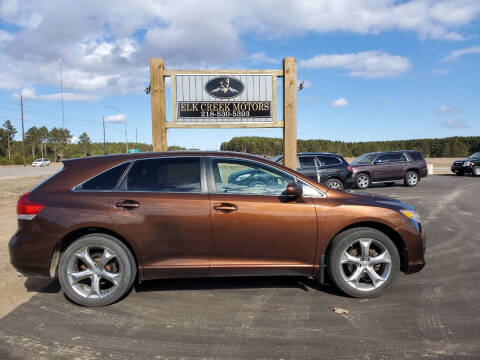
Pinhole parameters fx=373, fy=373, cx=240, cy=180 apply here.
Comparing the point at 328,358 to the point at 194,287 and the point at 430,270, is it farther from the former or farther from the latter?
the point at 430,270

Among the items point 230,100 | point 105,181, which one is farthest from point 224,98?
point 105,181

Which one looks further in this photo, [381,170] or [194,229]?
[381,170]

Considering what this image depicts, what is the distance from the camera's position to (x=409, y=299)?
13.1 ft

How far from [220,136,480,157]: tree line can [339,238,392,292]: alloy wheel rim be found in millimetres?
49936

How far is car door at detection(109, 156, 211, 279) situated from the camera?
3.83m

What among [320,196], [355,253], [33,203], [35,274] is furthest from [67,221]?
[355,253]

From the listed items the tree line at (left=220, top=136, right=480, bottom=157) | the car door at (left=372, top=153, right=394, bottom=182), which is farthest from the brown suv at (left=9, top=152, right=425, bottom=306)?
the tree line at (left=220, top=136, right=480, bottom=157)

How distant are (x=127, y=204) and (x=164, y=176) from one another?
19.6 inches

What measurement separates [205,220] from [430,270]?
3.23m

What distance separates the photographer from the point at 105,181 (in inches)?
158

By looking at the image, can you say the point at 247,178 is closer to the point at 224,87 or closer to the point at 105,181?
the point at 105,181

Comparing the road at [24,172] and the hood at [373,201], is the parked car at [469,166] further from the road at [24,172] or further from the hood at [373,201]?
the road at [24,172]

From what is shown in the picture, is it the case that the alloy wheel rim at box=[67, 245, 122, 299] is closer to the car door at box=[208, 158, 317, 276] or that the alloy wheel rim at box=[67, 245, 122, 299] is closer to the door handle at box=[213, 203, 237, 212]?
the car door at box=[208, 158, 317, 276]

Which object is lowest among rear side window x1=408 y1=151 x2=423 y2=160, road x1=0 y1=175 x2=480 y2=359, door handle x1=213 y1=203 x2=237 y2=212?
road x1=0 y1=175 x2=480 y2=359
